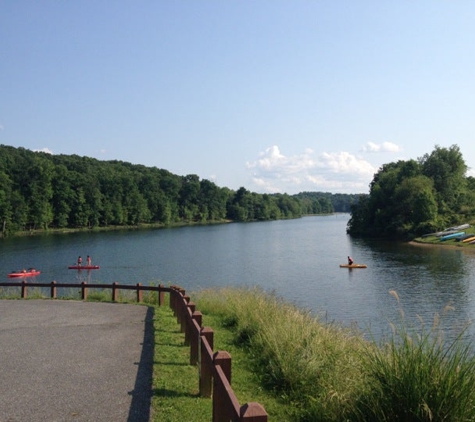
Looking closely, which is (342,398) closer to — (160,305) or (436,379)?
(436,379)

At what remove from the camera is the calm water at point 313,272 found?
2708cm

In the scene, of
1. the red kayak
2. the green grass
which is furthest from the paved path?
the red kayak

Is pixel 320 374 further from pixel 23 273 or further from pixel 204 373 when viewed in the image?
pixel 23 273

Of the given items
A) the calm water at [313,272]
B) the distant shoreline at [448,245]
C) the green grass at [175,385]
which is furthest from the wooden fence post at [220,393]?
the distant shoreline at [448,245]

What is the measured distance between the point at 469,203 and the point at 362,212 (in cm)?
1885

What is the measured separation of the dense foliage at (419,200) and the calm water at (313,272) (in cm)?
1033

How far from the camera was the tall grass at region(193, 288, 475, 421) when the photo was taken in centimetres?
475

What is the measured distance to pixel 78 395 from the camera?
6902 millimetres

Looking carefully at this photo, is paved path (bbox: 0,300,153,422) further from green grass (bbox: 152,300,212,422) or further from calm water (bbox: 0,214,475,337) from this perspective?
calm water (bbox: 0,214,475,337)

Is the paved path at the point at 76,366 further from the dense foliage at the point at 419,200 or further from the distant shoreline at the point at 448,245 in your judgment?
the dense foliage at the point at 419,200

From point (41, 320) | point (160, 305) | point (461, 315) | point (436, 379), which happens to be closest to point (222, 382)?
point (436, 379)

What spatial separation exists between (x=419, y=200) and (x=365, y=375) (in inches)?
3029

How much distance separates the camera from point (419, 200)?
7731 centimetres

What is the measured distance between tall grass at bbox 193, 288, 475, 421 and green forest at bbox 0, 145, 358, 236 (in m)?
89.1
